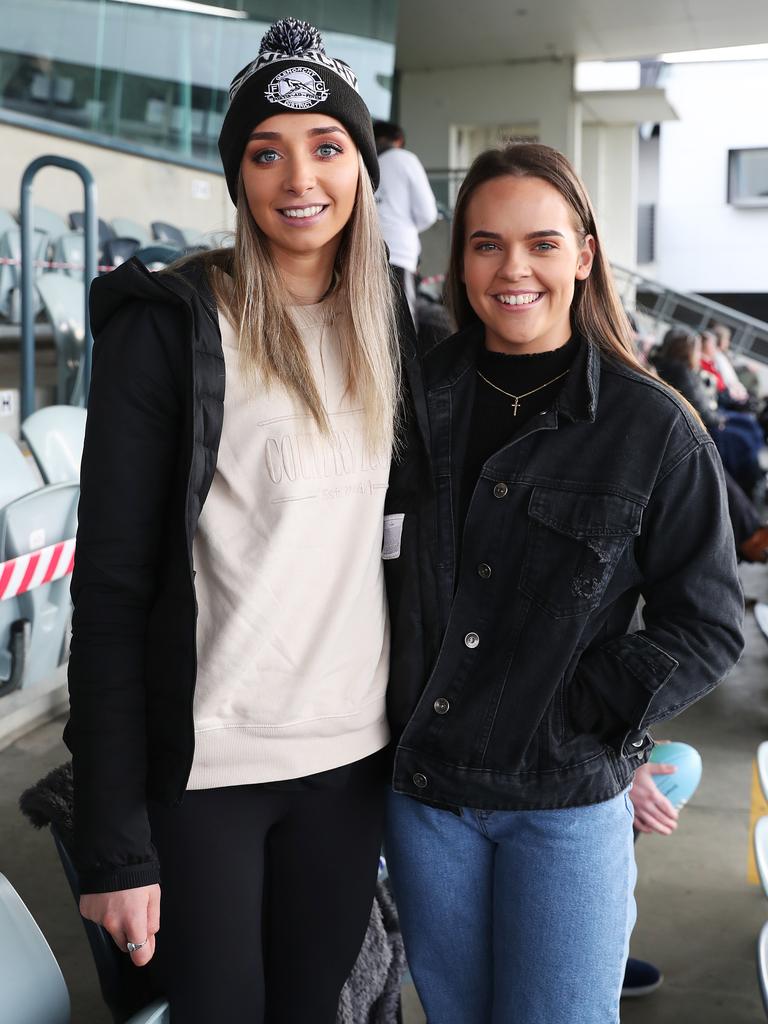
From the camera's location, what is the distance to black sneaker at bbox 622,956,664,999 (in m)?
2.59

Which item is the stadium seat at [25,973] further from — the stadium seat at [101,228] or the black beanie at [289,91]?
the stadium seat at [101,228]

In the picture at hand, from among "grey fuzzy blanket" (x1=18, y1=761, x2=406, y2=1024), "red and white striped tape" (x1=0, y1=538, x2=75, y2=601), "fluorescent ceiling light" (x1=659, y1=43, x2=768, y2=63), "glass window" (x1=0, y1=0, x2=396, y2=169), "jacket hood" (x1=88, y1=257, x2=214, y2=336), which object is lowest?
"grey fuzzy blanket" (x1=18, y1=761, x2=406, y2=1024)

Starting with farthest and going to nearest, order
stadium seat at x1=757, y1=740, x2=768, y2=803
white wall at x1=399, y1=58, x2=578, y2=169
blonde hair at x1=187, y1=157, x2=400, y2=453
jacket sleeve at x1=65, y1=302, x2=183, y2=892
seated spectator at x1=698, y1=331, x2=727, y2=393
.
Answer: white wall at x1=399, y1=58, x2=578, y2=169
seated spectator at x1=698, y1=331, x2=727, y2=393
stadium seat at x1=757, y1=740, x2=768, y2=803
blonde hair at x1=187, y1=157, x2=400, y2=453
jacket sleeve at x1=65, y1=302, x2=183, y2=892

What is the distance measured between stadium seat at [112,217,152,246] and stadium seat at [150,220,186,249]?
146 mm

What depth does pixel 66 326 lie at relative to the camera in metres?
4.84

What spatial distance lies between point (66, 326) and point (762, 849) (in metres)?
3.86

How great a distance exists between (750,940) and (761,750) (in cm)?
81

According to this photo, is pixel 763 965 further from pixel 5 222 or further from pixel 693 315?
pixel 693 315

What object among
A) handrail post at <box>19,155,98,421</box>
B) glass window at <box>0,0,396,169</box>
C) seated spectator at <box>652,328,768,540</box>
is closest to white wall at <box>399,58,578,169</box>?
glass window at <box>0,0,396,169</box>

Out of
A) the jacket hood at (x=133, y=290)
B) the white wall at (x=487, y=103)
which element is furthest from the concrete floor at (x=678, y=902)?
the white wall at (x=487, y=103)

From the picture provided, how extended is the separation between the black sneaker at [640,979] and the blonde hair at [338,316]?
1.83 metres

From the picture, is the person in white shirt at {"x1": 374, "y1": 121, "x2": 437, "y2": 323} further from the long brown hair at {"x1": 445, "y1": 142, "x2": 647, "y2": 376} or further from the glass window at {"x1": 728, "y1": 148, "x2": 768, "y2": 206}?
the glass window at {"x1": 728, "y1": 148, "x2": 768, "y2": 206}

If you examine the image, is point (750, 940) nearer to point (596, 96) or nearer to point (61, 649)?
point (61, 649)

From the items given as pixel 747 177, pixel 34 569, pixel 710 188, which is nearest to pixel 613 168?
pixel 710 188
